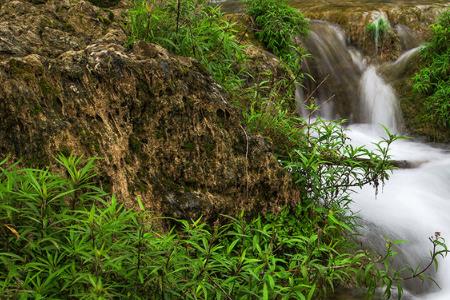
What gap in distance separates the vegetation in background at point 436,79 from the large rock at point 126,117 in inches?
178

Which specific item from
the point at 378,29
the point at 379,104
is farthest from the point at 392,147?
the point at 378,29

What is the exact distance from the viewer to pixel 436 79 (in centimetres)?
732

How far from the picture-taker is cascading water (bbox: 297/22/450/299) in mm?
4305

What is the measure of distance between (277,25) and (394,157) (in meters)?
2.45

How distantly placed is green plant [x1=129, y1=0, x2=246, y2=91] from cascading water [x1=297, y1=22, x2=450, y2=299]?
0.84 metres

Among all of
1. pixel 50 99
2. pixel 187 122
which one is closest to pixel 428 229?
pixel 187 122

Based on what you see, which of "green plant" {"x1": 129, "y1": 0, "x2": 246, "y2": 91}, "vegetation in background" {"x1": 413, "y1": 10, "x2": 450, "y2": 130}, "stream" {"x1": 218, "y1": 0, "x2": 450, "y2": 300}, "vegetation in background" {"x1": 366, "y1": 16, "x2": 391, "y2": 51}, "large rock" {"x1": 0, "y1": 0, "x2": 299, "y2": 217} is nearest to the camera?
"large rock" {"x1": 0, "y1": 0, "x2": 299, "y2": 217}

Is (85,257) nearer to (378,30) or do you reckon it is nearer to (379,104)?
(379,104)

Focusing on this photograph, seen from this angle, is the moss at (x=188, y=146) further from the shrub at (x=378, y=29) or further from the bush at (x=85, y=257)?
the shrub at (x=378, y=29)

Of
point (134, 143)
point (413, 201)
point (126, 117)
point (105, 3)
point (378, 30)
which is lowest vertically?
point (413, 201)

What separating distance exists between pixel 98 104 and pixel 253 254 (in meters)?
1.34

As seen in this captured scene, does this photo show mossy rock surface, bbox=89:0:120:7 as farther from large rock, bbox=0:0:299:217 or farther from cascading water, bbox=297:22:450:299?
cascading water, bbox=297:22:450:299

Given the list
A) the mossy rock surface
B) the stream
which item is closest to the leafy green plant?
the stream

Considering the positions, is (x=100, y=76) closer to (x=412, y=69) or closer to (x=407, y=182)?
(x=407, y=182)
